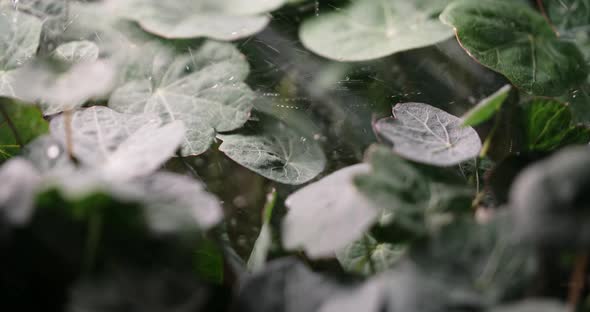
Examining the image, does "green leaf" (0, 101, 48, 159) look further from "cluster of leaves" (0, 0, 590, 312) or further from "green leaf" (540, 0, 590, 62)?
"green leaf" (540, 0, 590, 62)

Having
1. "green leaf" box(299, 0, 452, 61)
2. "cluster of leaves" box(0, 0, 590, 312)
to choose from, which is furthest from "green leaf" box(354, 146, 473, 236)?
"green leaf" box(299, 0, 452, 61)

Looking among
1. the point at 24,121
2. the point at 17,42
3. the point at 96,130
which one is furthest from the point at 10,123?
the point at 17,42

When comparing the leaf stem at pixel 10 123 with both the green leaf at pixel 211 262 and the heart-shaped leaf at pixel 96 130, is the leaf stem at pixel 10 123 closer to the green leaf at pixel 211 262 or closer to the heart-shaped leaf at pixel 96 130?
the heart-shaped leaf at pixel 96 130

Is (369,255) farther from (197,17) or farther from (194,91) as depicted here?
(197,17)

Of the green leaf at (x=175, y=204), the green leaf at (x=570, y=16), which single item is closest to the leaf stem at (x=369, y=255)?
the green leaf at (x=175, y=204)

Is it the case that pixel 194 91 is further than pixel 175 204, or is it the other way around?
pixel 194 91

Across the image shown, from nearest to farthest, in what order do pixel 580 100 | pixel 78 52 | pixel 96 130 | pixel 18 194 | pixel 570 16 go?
pixel 18 194 → pixel 96 130 → pixel 78 52 → pixel 580 100 → pixel 570 16
